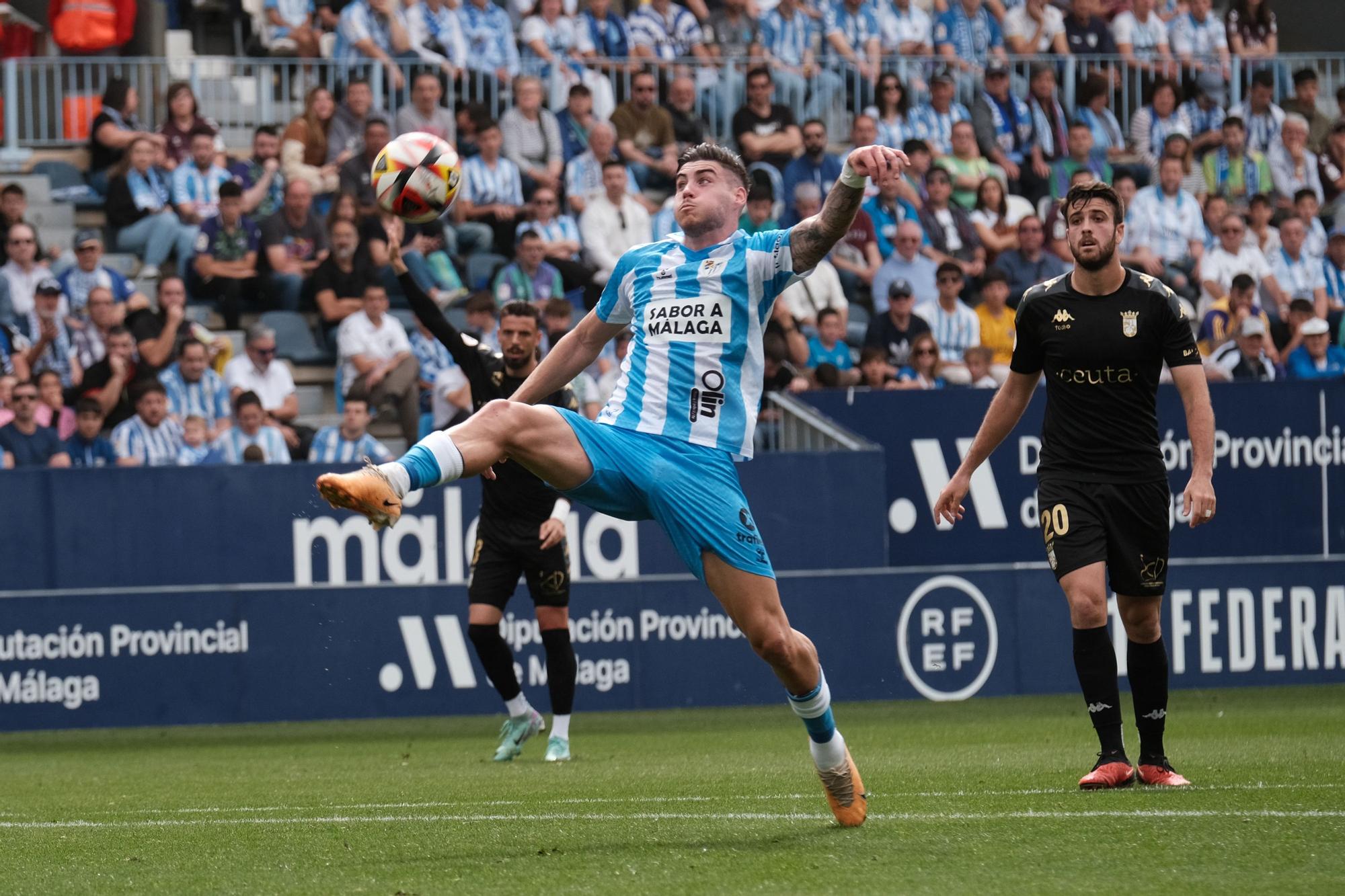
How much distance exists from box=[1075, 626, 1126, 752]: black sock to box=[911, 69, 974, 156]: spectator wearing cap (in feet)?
41.6

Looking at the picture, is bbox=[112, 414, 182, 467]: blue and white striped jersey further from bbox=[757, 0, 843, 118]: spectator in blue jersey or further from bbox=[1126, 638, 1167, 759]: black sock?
bbox=[1126, 638, 1167, 759]: black sock

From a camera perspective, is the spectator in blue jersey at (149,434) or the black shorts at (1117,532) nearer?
the black shorts at (1117,532)

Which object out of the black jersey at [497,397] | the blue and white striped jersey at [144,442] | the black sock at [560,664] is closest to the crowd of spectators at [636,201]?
the blue and white striped jersey at [144,442]

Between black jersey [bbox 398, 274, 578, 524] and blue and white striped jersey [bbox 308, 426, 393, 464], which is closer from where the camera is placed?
black jersey [bbox 398, 274, 578, 524]

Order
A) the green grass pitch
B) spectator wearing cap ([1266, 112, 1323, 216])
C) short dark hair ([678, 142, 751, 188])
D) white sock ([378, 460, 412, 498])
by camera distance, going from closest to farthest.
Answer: the green grass pitch, white sock ([378, 460, 412, 498]), short dark hair ([678, 142, 751, 188]), spectator wearing cap ([1266, 112, 1323, 216])

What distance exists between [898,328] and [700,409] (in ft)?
34.1

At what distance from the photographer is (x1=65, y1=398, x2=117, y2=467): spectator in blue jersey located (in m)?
14.5

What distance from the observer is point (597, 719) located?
1354cm

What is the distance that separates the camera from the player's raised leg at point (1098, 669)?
721 cm

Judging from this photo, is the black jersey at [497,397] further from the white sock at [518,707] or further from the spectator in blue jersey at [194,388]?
the spectator in blue jersey at [194,388]

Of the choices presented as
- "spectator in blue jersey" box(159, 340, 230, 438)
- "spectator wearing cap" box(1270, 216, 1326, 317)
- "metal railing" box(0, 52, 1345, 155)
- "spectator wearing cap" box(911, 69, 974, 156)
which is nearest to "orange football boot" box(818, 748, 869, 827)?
"spectator in blue jersey" box(159, 340, 230, 438)

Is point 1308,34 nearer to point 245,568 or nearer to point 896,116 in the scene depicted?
point 896,116

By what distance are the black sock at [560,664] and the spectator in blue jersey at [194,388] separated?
18.0ft

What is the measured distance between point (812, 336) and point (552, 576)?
638cm
